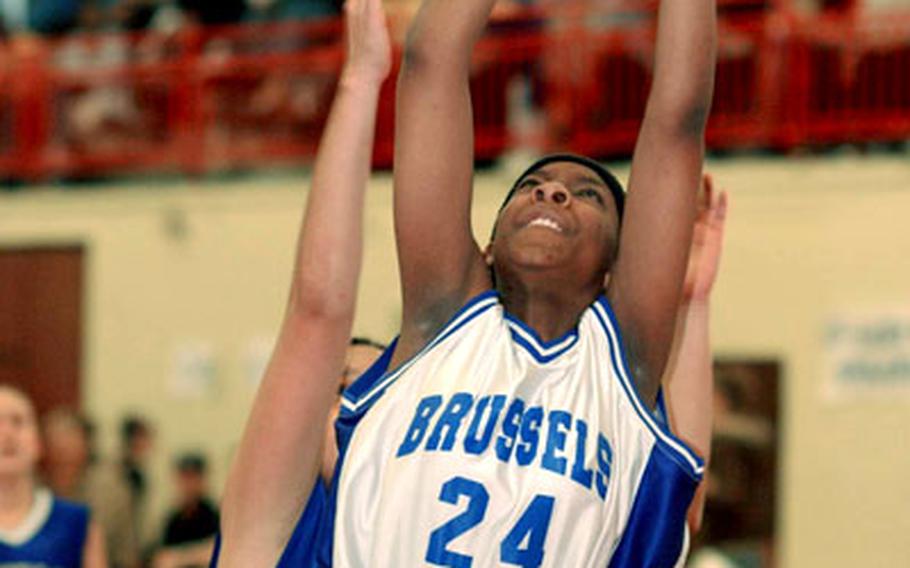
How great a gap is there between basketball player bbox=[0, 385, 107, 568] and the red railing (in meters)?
4.66

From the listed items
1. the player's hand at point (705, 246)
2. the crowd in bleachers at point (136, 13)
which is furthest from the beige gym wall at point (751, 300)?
the player's hand at point (705, 246)

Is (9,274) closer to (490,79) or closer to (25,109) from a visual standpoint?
(25,109)

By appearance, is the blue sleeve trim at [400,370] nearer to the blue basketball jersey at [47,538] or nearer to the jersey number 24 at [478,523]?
the jersey number 24 at [478,523]

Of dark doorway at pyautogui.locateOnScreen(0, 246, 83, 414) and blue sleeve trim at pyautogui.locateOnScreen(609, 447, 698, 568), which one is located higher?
blue sleeve trim at pyautogui.locateOnScreen(609, 447, 698, 568)

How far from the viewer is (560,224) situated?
12.2 ft

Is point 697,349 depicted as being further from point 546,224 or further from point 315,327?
point 315,327

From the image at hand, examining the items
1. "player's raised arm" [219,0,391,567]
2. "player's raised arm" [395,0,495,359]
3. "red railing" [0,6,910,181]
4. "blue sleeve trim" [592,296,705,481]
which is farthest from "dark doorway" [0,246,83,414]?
"blue sleeve trim" [592,296,705,481]

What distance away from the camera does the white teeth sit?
3703 mm

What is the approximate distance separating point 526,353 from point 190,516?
283 inches

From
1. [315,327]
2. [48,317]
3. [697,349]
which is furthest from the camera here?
[48,317]

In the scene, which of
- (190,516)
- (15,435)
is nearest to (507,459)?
(15,435)

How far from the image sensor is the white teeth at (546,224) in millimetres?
3703

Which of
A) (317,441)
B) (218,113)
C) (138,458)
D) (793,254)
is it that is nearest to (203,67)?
(218,113)

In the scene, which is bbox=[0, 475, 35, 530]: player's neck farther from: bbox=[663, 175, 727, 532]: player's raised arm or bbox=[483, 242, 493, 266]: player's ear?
bbox=[483, 242, 493, 266]: player's ear
